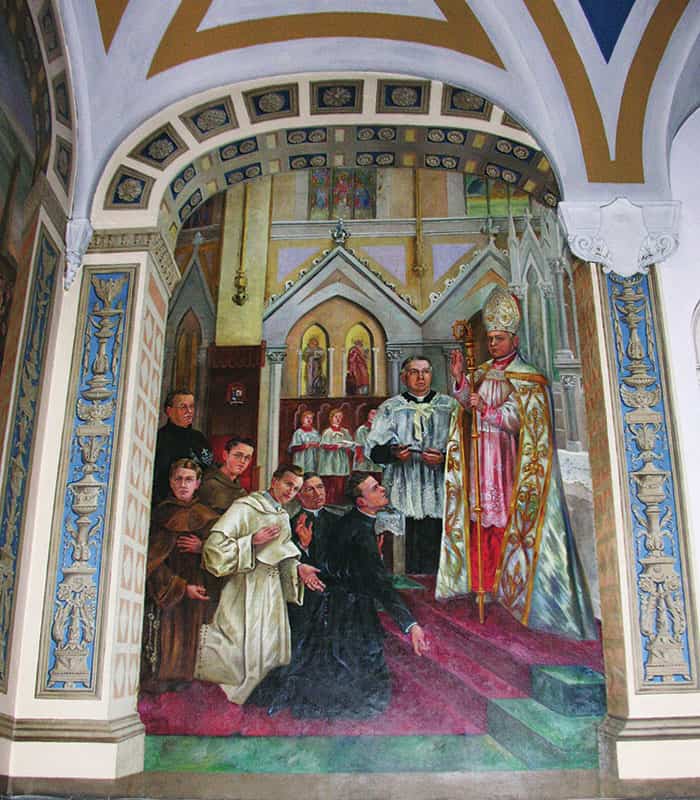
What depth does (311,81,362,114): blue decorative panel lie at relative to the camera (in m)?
8.84

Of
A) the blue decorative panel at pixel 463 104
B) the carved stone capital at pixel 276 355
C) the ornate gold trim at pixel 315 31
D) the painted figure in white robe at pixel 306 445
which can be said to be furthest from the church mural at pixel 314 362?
the ornate gold trim at pixel 315 31

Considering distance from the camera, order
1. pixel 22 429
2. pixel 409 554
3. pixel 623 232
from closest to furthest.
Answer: pixel 22 429
pixel 409 554
pixel 623 232

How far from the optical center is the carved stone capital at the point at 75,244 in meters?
8.15

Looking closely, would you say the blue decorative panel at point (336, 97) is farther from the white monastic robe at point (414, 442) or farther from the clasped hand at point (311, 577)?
the clasped hand at point (311, 577)

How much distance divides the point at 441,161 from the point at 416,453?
2865 mm

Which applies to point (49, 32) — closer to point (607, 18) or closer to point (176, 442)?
point (176, 442)

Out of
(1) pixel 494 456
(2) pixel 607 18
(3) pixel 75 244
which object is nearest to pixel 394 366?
(1) pixel 494 456

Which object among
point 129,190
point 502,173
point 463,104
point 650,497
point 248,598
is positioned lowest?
point 248,598

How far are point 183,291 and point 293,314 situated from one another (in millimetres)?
997

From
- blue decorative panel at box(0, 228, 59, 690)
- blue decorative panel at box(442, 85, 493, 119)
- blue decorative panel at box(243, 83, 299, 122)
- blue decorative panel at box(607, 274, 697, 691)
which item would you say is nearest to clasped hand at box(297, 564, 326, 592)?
blue decorative panel at box(0, 228, 59, 690)

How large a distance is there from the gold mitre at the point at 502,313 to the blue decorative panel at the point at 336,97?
2.14 meters

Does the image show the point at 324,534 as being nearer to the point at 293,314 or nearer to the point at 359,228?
the point at 293,314

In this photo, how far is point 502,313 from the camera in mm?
8508

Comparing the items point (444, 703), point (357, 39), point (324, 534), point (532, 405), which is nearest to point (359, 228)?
point (357, 39)
